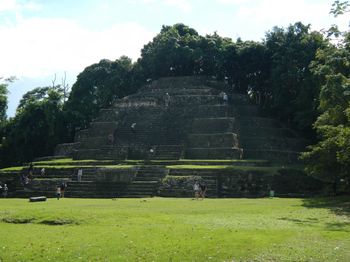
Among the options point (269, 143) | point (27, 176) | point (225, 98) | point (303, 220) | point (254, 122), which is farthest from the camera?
point (225, 98)

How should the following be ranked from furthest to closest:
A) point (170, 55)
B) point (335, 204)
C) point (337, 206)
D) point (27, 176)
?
point (170, 55)
point (27, 176)
point (335, 204)
point (337, 206)

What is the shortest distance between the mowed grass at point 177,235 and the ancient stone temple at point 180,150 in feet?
25.9

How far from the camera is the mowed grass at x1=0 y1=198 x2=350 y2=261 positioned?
10.2 m

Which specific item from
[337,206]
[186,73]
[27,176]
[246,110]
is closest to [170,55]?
[186,73]

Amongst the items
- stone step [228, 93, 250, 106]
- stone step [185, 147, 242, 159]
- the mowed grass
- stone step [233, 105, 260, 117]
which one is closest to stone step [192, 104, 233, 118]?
stone step [233, 105, 260, 117]

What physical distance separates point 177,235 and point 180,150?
1949 cm

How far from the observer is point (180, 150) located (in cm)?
3145

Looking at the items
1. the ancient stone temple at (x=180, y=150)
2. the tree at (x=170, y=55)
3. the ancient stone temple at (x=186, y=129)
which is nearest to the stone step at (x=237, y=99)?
the ancient stone temple at (x=186, y=129)

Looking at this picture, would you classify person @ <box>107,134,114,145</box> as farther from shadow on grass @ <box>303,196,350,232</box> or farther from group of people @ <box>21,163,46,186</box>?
shadow on grass @ <box>303,196,350,232</box>

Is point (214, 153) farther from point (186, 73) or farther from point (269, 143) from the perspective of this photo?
point (186, 73)

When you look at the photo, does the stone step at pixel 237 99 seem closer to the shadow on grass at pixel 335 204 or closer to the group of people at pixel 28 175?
the group of people at pixel 28 175

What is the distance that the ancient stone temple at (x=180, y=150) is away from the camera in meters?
25.5

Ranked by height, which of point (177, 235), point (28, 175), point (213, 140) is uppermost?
point (213, 140)

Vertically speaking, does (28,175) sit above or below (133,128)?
below
